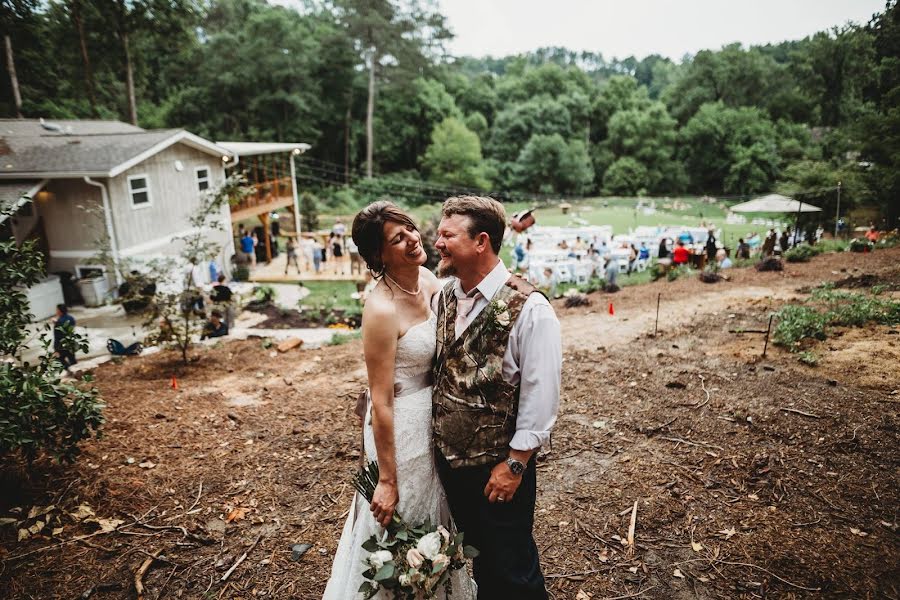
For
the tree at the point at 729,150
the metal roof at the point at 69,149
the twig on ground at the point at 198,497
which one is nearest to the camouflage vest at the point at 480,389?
the twig on ground at the point at 198,497

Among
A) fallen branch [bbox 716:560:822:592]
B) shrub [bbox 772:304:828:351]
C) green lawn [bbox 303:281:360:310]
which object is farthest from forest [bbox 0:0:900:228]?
fallen branch [bbox 716:560:822:592]

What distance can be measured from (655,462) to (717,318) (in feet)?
16.0

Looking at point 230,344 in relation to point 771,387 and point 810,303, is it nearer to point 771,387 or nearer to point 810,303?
point 771,387

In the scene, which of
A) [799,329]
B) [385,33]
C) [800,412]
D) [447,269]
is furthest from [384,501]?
[385,33]

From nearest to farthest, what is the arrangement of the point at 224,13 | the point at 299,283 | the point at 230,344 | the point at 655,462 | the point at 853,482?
the point at 853,482, the point at 655,462, the point at 230,344, the point at 299,283, the point at 224,13

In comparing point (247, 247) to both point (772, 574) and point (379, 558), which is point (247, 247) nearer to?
point (379, 558)

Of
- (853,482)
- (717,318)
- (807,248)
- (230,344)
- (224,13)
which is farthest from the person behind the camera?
(224,13)

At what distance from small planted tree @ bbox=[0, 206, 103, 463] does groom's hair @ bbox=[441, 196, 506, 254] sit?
2714 millimetres

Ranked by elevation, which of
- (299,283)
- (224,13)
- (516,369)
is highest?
(224,13)

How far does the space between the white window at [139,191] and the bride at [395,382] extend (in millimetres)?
15396

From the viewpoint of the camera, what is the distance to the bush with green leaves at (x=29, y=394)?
3018mm

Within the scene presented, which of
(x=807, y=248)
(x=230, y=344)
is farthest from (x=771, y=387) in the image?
(x=807, y=248)

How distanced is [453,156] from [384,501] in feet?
131

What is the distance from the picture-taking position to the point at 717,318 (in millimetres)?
7828
